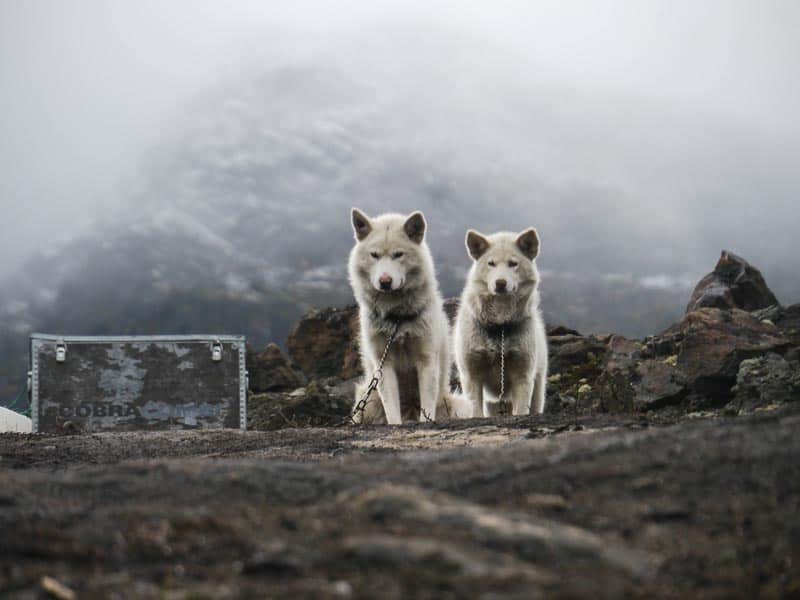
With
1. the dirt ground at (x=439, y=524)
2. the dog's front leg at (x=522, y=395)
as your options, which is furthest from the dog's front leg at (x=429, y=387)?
the dirt ground at (x=439, y=524)

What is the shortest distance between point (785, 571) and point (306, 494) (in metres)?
1.93

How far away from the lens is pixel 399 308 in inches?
420

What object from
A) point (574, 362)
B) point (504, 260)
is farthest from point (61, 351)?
point (504, 260)

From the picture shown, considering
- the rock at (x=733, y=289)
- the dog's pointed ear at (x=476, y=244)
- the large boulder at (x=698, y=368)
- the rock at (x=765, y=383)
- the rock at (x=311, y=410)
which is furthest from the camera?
the rock at (x=733, y=289)

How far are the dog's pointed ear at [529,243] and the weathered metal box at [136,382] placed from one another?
979 cm

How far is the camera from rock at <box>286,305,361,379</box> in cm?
2783

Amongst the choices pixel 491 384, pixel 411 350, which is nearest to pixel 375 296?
pixel 411 350

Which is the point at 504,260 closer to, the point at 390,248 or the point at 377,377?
the point at 390,248

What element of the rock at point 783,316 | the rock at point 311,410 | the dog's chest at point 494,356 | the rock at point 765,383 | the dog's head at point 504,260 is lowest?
the rock at point 311,410

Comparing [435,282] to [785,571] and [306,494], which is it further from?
[785,571]

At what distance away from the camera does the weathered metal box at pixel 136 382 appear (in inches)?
746

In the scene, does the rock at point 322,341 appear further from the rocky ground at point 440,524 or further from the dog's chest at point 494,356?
the rocky ground at point 440,524

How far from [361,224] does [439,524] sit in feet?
24.7

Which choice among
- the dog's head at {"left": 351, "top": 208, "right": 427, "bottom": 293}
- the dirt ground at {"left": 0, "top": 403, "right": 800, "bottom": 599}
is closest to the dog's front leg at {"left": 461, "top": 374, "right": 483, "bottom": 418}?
the dog's head at {"left": 351, "top": 208, "right": 427, "bottom": 293}
